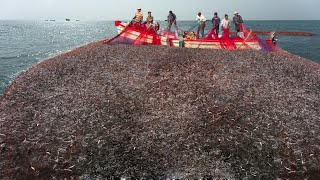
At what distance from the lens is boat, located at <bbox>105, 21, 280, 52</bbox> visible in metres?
34.2

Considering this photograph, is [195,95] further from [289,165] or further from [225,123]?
[289,165]

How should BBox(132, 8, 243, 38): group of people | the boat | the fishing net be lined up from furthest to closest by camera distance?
1. BBox(132, 8, 243, 38): group of people
2. the fishing net
3. the boat

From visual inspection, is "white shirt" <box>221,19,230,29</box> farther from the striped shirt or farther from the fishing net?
the striped shirt

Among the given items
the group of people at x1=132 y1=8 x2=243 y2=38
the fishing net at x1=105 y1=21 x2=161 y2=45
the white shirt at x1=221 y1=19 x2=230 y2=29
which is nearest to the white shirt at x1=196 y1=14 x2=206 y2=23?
the group of people at x1=132 y1=8 x2=243 y2=38

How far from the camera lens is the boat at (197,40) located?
112 ft

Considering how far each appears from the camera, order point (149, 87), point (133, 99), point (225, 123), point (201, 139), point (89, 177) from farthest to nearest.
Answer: point (149, 87)
point (133, 99)
point (225, 123)
point (201, 139)
point (89, 177)

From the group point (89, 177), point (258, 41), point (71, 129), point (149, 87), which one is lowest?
point (89, 177)

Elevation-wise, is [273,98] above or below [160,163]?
above

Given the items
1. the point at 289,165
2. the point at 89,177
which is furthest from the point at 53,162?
the point at 289,165

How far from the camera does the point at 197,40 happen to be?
113ft

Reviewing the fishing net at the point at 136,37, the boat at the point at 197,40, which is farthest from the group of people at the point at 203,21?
the fishing net at the point at 136,37

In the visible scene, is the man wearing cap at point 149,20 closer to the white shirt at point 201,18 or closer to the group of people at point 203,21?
the group of people at point 203,21

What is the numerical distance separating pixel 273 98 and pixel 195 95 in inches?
232

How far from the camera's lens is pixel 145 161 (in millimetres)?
14070
